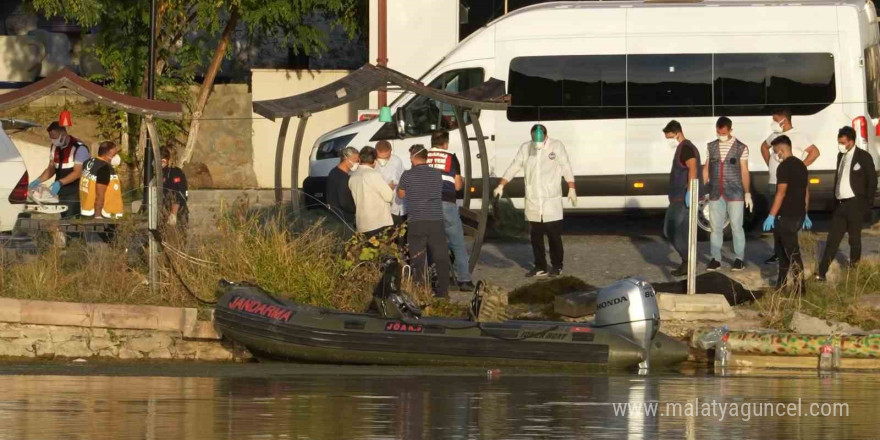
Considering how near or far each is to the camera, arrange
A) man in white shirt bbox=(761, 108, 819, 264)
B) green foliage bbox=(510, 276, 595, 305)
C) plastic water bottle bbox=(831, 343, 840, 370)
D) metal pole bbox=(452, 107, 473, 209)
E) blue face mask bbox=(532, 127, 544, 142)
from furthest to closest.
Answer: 1. metal pole bbox=(452, 107, 473, 209)
2. man in white shirt bbox=(761, 108, 819, 264)
3. blue face mask bbox=(532, 127, 544, 142)
4. green foliage bbox=(510, 276, 595, 305)
5. plastic water bottle bbox=(831, 343, 840, 370)

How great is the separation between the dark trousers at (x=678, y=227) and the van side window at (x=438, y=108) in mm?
4015

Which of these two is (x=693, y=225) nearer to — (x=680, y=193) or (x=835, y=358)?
(x=680, y=193)

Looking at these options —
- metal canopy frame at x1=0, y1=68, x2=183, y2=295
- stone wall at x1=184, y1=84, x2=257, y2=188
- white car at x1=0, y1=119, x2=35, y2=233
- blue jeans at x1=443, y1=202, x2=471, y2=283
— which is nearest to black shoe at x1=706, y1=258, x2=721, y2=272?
blue jeans at x1=443, y1=202, x2=471, y2=283

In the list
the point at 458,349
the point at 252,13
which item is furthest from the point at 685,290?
the point at 252,13

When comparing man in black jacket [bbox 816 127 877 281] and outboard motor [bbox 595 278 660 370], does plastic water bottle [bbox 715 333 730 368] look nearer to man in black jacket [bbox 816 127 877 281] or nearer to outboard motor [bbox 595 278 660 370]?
outboard motor [bbox 595 278 660 370]

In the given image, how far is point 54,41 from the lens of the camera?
33.3 metres

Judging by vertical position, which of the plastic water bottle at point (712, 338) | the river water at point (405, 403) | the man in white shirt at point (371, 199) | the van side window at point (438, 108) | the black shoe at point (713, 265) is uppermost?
the van side window at point (438, 108)

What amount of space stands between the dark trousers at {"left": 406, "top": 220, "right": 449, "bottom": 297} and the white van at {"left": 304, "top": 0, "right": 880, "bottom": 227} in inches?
202

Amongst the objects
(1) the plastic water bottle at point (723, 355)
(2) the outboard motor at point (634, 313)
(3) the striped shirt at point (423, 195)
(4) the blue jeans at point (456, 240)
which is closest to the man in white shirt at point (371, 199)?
(3) the striped shirt at point (423, 195)

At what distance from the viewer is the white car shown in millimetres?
19109

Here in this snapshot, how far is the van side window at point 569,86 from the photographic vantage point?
22.8 metres

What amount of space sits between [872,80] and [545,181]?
5862mm

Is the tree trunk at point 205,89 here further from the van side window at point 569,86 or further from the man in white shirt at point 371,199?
the man in white shirt at point 371,199

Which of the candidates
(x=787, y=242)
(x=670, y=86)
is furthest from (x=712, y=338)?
(x=670, y=86)
